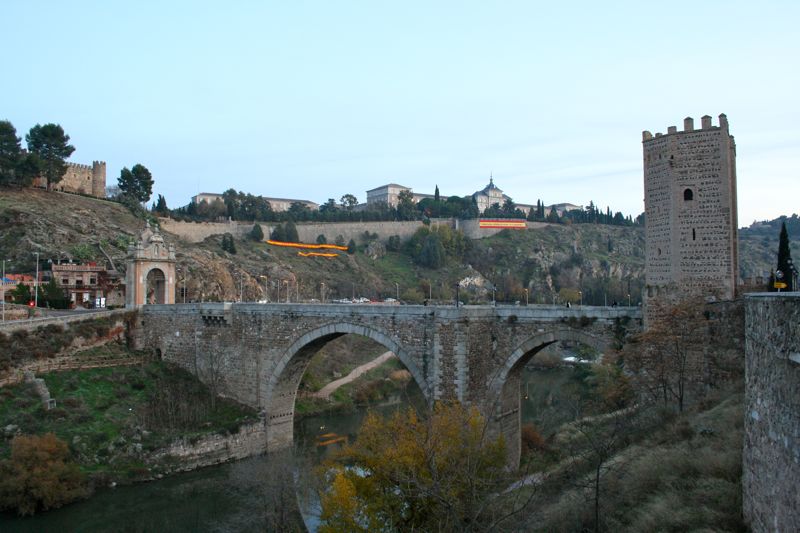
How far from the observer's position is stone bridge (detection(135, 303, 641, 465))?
18062 mm

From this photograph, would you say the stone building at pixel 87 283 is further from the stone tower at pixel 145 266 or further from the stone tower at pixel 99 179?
the stone tower at pixel 99 179

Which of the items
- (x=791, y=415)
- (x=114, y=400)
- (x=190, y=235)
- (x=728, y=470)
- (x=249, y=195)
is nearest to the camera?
(x=791, y=415)

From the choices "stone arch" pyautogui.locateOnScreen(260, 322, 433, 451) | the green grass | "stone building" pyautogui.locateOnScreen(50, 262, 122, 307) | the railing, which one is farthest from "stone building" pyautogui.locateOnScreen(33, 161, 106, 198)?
"stone arch" pyautogui.locateOnScreen(260, 322, 433, 451)

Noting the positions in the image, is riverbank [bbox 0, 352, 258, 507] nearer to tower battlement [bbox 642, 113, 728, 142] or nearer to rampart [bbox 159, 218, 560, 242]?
tower battlement [bbox 642, 113, 728, 142]

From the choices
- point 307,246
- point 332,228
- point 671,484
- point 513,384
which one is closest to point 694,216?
point 513,384

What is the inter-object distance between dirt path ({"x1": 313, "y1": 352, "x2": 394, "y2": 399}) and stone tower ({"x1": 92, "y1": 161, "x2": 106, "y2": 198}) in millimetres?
31379

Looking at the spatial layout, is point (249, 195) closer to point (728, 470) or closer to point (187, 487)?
point (187, 487)

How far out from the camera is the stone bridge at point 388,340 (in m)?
18.1

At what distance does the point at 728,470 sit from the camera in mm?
8891

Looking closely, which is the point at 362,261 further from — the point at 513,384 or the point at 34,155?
the point at 513,384

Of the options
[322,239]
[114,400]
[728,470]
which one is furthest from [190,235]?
[728,470]

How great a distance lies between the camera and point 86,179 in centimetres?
5688

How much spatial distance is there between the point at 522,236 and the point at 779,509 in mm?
80624

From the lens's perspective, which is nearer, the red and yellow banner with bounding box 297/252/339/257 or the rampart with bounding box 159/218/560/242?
the rampart with bounding box 159/218/560/242
